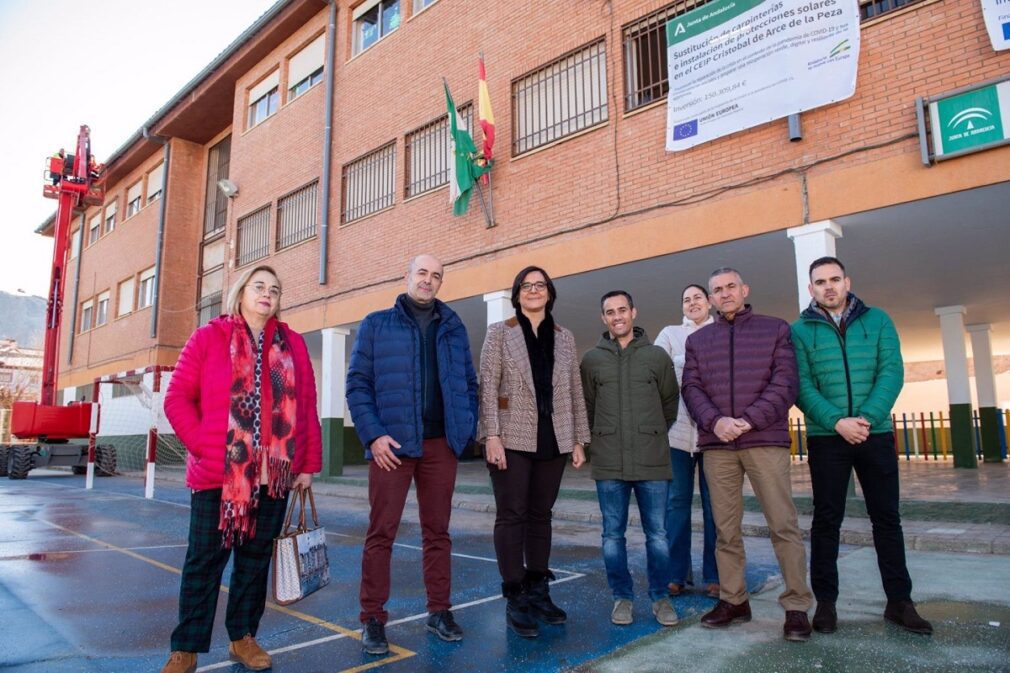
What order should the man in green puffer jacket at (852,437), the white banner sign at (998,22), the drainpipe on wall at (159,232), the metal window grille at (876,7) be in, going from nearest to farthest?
the man in green puffer jacket at (852,437), the white banner sign at (998,22), the metal window grille at (876,7), the drainpipe on wall at (159,232)

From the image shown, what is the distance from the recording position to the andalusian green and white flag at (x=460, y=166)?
10.6 meters

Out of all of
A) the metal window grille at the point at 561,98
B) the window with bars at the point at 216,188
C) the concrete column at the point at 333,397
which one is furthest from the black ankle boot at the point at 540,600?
the window with bars at the point at 216,188

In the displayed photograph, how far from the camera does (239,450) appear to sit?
301cm

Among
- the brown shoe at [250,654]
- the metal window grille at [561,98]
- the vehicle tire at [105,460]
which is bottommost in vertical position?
the brown shoe at [250,654]

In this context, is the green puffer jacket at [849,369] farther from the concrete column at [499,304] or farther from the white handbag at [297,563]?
the concrete column at [499,304]

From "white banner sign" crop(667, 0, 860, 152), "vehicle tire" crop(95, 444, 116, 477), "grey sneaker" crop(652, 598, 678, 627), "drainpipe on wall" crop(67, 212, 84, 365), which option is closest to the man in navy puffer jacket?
"grey sneaker" crop(652, 598, 678, 627)

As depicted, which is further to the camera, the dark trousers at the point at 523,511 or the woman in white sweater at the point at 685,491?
the woman in white sweater at the point at 685,491

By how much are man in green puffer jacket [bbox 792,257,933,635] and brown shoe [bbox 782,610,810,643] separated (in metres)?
0.16

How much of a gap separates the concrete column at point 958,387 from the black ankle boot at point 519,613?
39.1 ft

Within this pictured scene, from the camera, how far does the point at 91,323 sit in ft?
85.6

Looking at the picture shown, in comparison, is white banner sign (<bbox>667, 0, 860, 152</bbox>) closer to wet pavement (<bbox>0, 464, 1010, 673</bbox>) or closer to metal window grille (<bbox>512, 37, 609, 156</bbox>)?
metal window grille (<bbox>512, 37, 609, 156</bbox>)

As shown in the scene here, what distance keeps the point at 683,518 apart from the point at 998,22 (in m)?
5.55

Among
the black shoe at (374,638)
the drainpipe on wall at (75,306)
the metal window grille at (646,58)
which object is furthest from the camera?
the drainpipe on wall at (75,306)

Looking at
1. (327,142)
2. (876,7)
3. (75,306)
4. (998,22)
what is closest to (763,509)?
(998,22)
